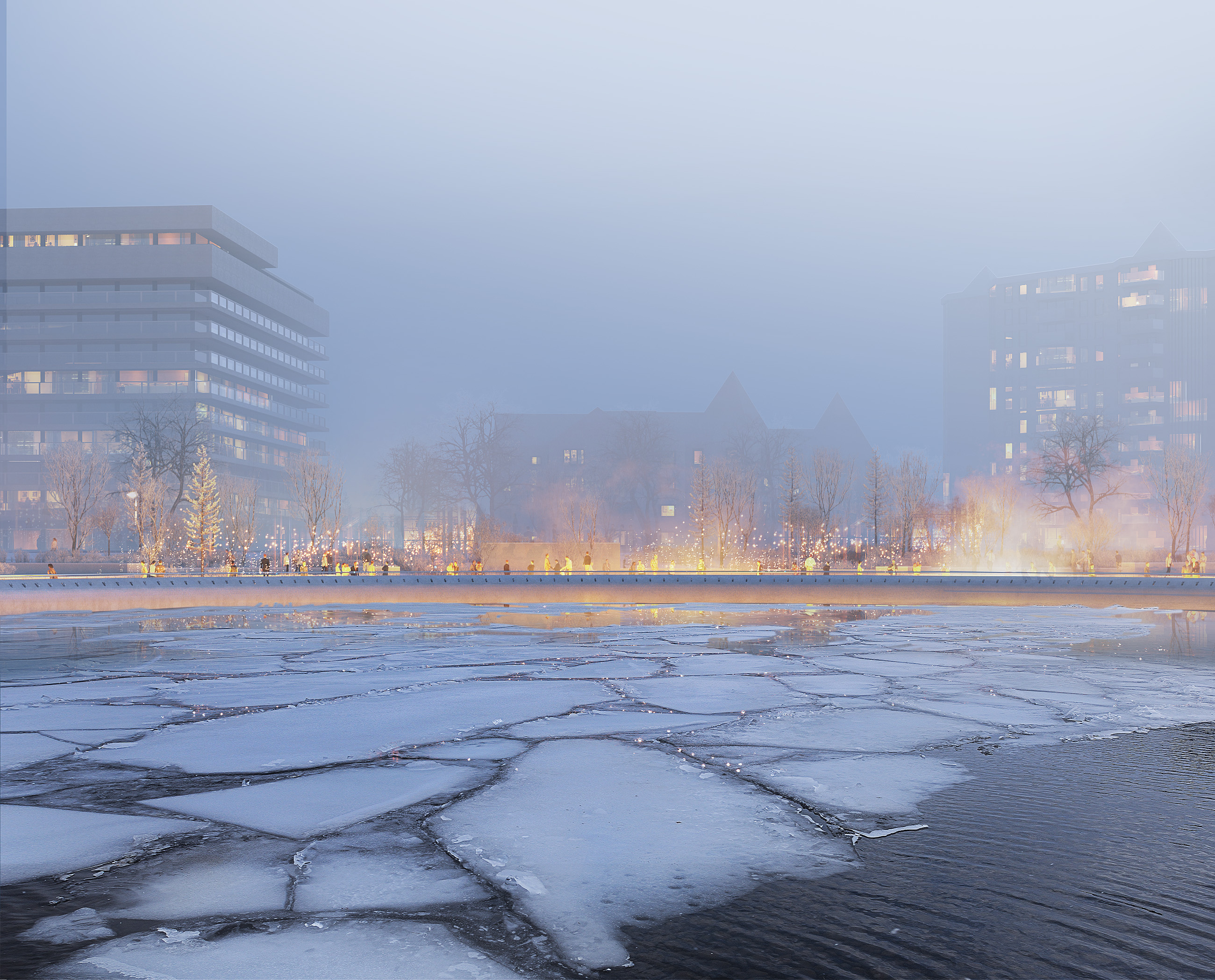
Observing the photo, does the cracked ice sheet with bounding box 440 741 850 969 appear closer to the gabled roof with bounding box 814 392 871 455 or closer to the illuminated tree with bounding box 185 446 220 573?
the illuminated tree with bounding box 185 446 220 573

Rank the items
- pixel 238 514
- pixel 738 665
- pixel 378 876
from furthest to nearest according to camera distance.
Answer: pixel 238 514 < pixel 738 665 < pixel 378 876

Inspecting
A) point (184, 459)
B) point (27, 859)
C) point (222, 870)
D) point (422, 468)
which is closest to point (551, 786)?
point (222, 870)

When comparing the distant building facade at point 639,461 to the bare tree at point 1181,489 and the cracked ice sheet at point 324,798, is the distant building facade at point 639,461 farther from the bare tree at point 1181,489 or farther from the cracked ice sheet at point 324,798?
the cracked ice sheet at point 324,798

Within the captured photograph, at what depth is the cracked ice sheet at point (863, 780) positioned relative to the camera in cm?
785

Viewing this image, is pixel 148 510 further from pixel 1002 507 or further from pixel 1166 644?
pixel 1002 507

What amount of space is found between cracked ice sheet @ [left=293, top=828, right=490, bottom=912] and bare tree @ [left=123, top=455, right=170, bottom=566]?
42136 mm

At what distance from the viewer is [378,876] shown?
239 inches

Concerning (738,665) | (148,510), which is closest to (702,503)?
(148,510)

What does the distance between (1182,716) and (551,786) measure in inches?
322

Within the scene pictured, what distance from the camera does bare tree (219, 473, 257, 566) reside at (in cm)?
5997

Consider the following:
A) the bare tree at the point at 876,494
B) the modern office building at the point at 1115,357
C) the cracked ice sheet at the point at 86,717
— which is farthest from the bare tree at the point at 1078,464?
the cracked ice sheet at the point at 86,717

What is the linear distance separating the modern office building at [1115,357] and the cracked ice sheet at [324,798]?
316ft

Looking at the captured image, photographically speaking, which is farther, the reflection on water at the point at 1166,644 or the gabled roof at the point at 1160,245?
the gabled roof at the point at 1160,245

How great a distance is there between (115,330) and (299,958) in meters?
107
